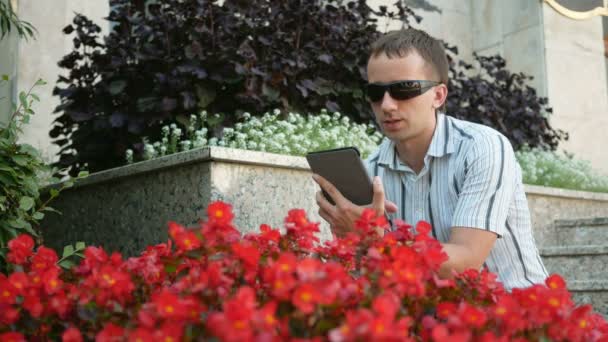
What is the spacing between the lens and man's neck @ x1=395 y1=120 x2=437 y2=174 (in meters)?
2.52

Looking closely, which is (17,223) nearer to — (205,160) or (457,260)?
(205,160)

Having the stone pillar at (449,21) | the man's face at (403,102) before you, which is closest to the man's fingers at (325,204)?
the man's face at (403,102)

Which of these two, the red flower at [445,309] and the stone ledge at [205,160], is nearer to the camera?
the red flower at [445,309]

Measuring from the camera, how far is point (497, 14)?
7445 mm

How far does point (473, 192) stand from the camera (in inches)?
88.2

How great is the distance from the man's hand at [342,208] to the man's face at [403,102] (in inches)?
12.4

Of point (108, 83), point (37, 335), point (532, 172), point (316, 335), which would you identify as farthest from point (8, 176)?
point (532, 172)

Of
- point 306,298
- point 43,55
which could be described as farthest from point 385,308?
point 43,55

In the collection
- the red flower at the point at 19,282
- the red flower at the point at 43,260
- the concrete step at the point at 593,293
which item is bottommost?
the concrete step at the point at 593,293

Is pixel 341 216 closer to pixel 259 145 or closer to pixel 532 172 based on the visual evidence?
pixel 259 145

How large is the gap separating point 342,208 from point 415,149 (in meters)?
0.46

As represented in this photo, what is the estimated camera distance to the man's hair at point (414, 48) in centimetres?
242

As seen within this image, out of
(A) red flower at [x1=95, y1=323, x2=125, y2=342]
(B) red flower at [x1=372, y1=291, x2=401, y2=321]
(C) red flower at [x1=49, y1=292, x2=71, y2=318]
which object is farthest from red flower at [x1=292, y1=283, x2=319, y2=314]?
(C) red flower at [x1=49, y1=292, x2=71, y2=318]

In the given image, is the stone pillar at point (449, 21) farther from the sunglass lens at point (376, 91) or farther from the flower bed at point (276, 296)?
the flower bed at point (276, 296)
